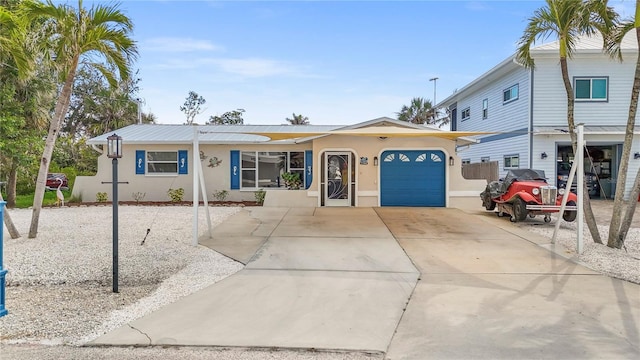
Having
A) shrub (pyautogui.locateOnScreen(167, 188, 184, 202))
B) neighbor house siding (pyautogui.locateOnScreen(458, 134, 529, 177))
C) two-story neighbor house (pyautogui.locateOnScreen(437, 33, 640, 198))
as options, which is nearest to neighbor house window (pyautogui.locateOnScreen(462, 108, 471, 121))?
neighbor house siding (pyautogui.locateOnScreen(458, 134, 529, 177))

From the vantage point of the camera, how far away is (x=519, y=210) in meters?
10.6

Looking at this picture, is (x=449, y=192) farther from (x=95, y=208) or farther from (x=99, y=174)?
(x=99, y=174)

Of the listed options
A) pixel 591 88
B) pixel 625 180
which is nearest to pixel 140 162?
pixel 625 180

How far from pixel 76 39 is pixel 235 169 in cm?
833

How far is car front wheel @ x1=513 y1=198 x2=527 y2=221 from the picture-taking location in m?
10.4

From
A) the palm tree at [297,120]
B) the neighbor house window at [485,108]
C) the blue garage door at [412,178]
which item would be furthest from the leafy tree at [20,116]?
the palm tree at [297,120]

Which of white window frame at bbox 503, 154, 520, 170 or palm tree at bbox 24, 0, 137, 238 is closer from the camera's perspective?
palm tree at bbox 24, 0, 137, 238

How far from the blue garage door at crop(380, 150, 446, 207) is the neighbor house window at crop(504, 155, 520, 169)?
14.6ft

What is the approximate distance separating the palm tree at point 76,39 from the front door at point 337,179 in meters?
7.55

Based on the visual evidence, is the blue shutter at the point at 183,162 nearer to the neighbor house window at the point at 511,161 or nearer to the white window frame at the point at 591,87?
the neighbor house window at the point at 511,161

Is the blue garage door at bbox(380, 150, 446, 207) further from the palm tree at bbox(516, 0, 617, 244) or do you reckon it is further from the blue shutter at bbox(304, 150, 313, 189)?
the palm tree at bbox(516, 0, 617, 244)

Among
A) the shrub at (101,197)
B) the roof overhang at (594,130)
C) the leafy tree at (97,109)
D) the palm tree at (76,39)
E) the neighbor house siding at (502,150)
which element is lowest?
the shrub at (101,197)

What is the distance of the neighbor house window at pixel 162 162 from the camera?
15867mm

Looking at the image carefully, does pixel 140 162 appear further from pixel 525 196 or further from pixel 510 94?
pixel 510 94
